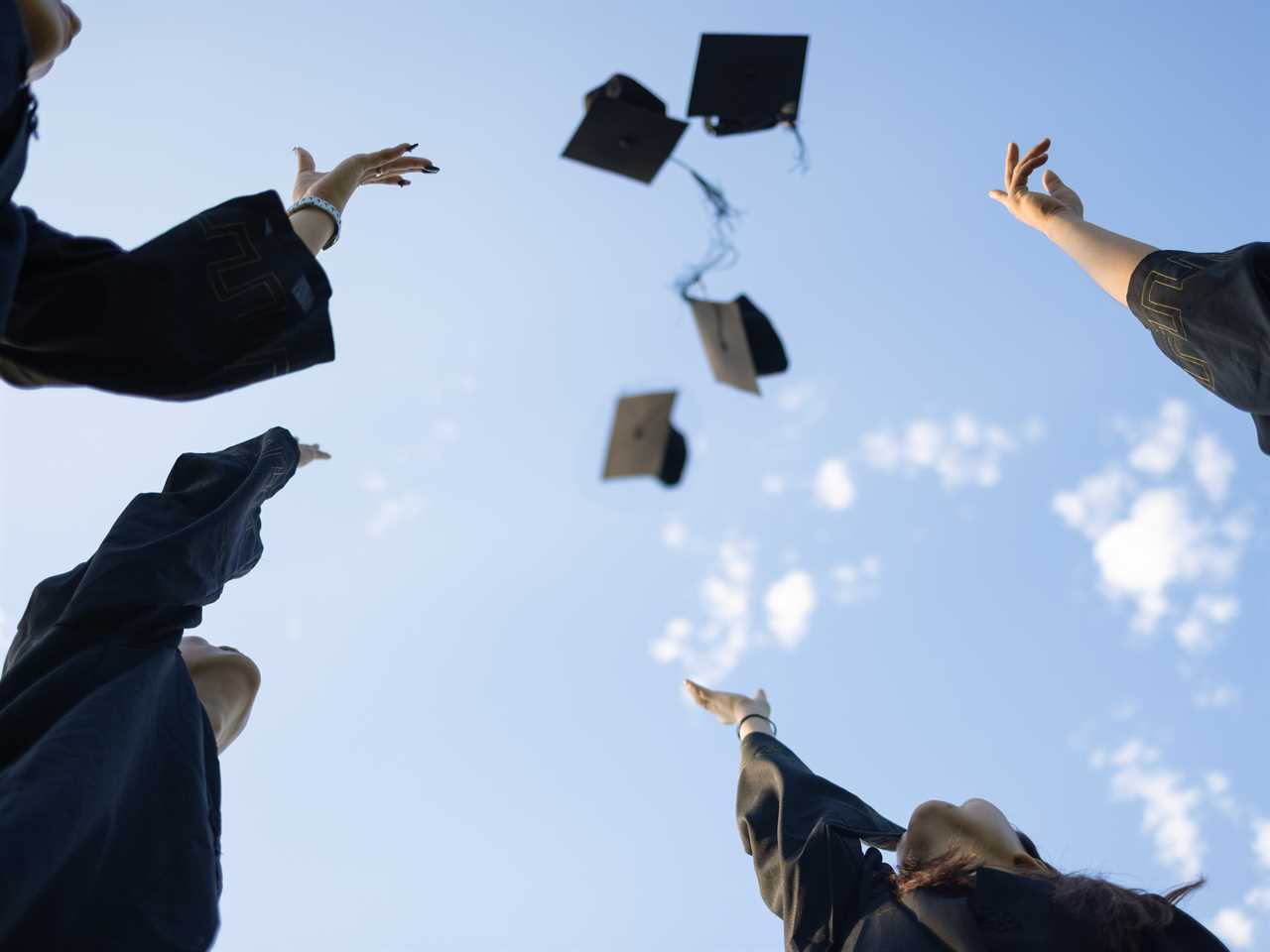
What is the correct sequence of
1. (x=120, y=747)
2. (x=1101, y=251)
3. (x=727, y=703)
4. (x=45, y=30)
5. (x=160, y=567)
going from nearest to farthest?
1. (x=45, y=30)
2. (x=120, y=747)
3. (x=160, y=567)
4. (x=1101, y=251)
5. (x=727, y=703)

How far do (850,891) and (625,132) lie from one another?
2.90m

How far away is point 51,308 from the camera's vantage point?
A: 151 centimetres

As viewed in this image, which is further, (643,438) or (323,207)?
(643,438)

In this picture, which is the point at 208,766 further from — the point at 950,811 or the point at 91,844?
the point at 950,811

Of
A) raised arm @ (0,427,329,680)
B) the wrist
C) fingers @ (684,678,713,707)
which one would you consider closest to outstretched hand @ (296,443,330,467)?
raised arm @ (0,427,329,680)

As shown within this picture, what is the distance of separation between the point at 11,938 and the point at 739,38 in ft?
12.0

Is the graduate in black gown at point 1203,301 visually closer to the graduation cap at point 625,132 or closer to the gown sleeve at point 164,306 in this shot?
the gown sleeve at point 164,306

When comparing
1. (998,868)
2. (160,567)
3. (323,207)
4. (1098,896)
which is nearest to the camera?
(160,567)

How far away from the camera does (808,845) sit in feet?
7.69

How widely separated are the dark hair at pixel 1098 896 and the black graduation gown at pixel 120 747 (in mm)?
1329

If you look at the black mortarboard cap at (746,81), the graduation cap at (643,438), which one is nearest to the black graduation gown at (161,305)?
the graduation cap at (643,438)

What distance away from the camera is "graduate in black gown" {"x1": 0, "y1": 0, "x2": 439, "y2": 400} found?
4.93 feet

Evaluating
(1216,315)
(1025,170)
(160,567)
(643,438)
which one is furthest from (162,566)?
(643,438)

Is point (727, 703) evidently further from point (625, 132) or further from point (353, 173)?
point (625, 132)
